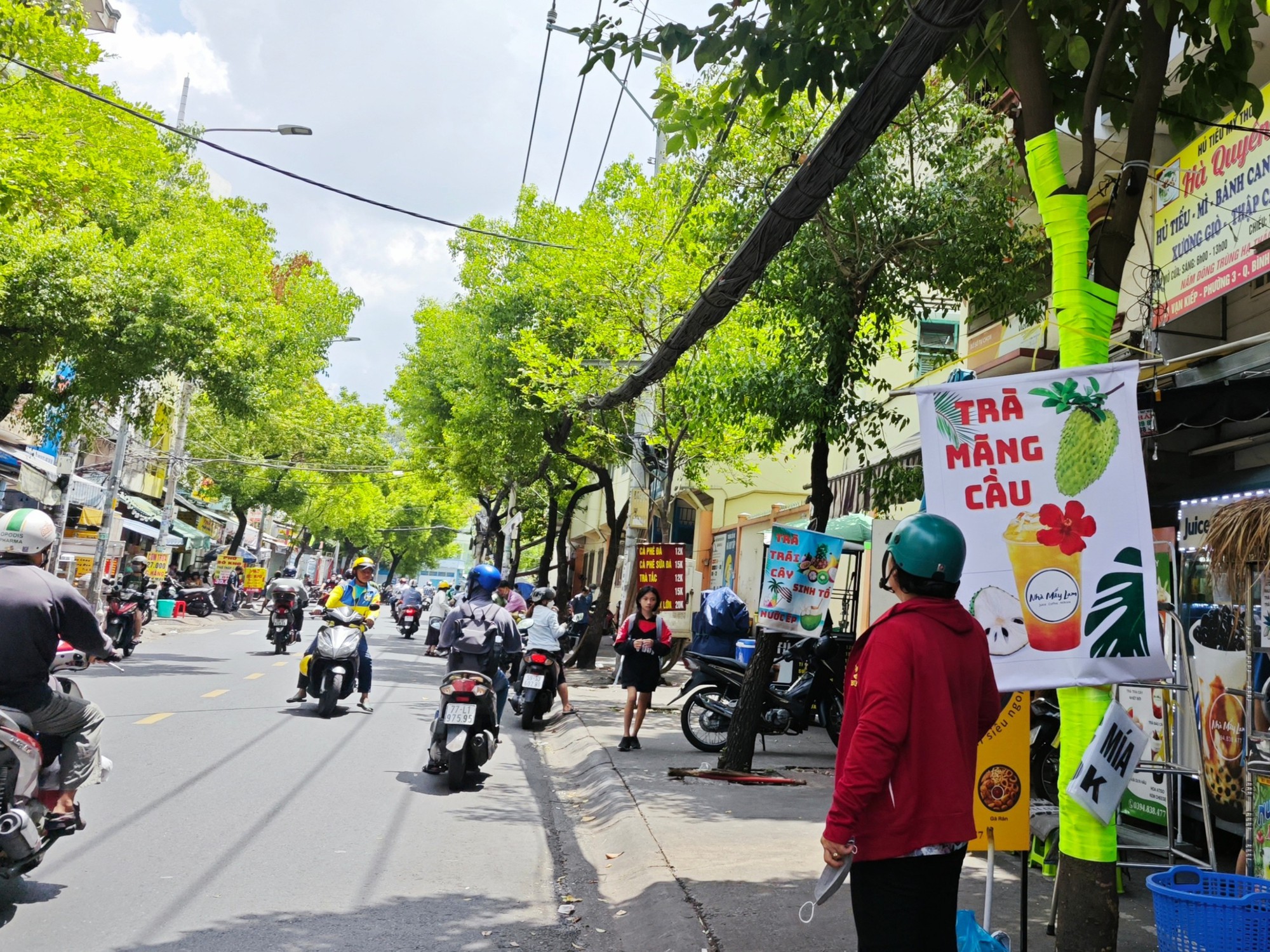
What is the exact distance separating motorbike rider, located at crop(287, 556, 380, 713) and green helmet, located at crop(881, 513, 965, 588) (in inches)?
350

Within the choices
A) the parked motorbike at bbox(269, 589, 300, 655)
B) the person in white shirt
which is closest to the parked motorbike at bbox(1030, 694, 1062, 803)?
the person in white shirt

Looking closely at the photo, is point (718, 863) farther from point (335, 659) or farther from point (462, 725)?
point (335, 659)

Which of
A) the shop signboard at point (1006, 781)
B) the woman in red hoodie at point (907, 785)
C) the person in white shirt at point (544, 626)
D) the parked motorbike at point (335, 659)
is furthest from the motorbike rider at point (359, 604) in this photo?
the woman in red hoodie at point (907, 785)

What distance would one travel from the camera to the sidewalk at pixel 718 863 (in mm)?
4871

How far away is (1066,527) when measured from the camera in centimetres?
427

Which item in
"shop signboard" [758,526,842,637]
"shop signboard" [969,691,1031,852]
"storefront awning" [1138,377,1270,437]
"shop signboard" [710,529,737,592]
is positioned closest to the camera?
"shop signboard" [969,691,1031,852]

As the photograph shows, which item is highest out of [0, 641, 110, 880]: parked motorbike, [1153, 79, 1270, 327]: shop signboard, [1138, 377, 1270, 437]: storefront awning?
[1153, 79, 1270, 327]: shop signboard

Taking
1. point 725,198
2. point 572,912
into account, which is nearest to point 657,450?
point 725,198

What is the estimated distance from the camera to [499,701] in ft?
29.9

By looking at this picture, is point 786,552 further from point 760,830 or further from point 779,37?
point 779,37

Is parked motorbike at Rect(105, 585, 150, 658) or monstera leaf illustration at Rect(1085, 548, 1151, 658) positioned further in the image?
parked motorbike at Rect(105, 585, 150, 658)

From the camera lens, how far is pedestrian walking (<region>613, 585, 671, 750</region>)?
10.5 m

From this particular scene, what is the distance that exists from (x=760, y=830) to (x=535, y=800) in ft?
6.93

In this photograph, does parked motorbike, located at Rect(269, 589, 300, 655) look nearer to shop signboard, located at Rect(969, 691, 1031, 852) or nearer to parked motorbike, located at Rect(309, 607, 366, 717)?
parked motorbike, located at Rect(309, 607, 366, 717)
